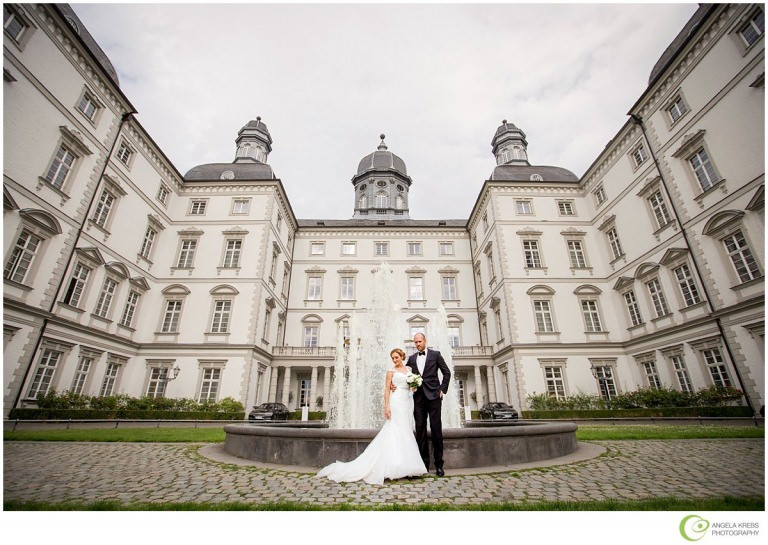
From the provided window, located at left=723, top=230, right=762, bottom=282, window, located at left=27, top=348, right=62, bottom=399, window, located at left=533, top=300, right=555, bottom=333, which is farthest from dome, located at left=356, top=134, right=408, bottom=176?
window, located at left=27, top=348, right=62, bottom=399

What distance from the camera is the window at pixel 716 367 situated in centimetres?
1548

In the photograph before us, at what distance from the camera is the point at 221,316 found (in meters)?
23.2

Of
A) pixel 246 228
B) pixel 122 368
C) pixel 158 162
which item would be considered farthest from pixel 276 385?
pixel 158 162

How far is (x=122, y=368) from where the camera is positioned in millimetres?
20578

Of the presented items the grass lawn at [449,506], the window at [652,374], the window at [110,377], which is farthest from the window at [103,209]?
the window at [652,374]

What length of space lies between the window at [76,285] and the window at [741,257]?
Result: 29937 millimetres

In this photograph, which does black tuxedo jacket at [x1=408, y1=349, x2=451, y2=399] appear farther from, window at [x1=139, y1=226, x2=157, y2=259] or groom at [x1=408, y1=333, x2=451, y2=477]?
window at [x1=139, y1=226, x2=157, y2=259]

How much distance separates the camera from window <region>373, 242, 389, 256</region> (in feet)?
105

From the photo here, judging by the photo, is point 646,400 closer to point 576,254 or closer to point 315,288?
point 576,254

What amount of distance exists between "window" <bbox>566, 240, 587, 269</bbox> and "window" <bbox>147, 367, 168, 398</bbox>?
27755 millimetres

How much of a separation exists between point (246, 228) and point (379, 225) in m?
11.9

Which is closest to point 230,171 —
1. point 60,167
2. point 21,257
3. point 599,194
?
point 60,167

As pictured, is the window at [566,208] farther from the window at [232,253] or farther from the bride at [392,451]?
the bride at [392,451]

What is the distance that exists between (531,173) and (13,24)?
30921 millimetres
